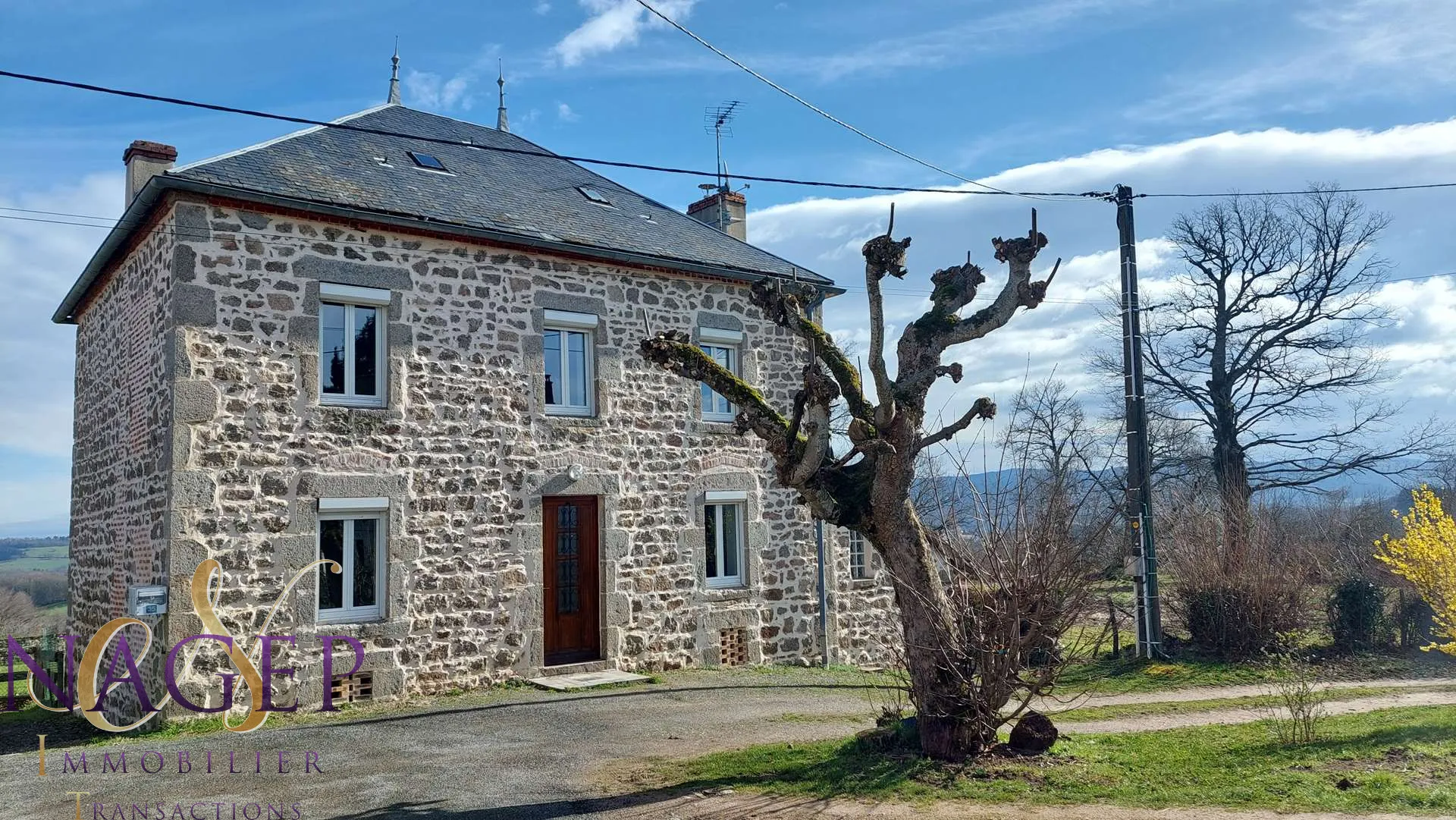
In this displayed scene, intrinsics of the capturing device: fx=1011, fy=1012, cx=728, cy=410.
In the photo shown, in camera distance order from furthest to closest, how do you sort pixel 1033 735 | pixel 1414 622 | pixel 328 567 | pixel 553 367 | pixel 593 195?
1. pixel 593 195
2. pixel 1414 622
3. pixel 553 367
4. pixel 328 567
5. pixel 1033 735

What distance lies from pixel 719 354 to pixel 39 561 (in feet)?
269

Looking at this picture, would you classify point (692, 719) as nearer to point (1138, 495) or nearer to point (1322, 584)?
point (1138, 495)

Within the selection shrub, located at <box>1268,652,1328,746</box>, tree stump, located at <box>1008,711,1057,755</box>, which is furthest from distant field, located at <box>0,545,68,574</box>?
shrub, located at <box>1268,652,1328,746</box>

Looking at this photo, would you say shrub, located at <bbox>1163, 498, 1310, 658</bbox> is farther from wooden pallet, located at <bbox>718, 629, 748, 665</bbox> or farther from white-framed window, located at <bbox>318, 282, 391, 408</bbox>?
white-framed window, located at <bbox>318, 282, 391, 408</bbox>

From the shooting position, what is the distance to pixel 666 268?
527 inches

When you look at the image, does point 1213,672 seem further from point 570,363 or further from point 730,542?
point 570,363

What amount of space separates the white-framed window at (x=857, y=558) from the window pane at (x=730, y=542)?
1.90 meters

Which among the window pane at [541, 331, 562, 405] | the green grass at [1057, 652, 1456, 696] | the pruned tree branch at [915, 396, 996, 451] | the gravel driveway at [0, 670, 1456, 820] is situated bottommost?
the green grass at [1057, 652, 1456, 696]

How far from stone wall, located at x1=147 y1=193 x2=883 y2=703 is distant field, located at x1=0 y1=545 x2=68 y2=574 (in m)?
59.3

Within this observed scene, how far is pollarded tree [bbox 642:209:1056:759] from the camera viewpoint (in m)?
6.77

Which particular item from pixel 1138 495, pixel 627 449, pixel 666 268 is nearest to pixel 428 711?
pixel 627 449

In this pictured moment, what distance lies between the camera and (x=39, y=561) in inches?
3007

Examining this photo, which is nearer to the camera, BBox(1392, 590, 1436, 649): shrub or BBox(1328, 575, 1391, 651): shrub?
BBox(1328, 575, 1391, 651): shrub

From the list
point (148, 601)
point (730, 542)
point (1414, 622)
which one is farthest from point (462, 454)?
point (1414, 622)
